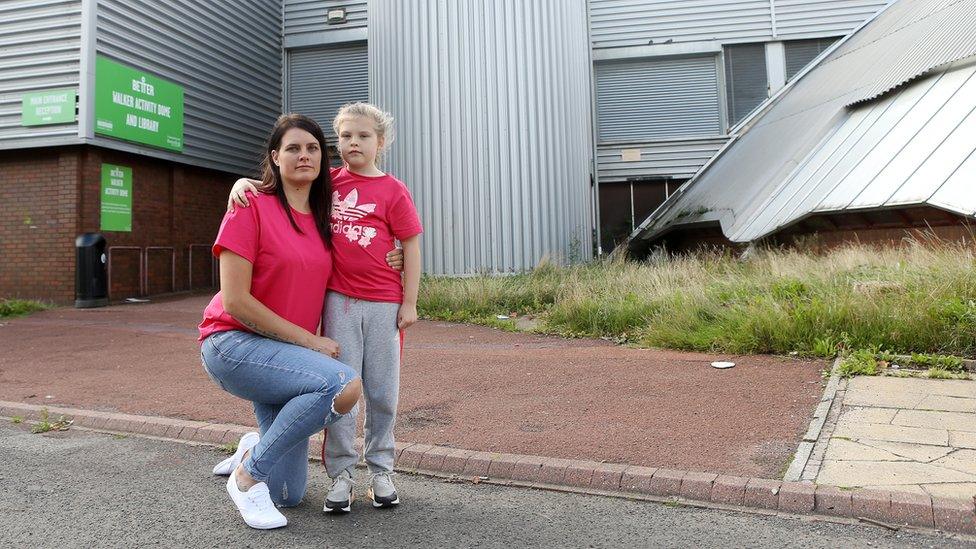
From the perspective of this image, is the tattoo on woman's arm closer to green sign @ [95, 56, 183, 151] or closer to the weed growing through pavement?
the weed growing through pavement

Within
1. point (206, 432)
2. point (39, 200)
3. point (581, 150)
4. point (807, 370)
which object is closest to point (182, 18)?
point (39, 200)

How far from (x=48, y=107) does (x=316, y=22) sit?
7.69m

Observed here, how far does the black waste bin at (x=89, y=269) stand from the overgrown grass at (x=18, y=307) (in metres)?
0.70

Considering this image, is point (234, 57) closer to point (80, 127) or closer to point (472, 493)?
point (80, 127)

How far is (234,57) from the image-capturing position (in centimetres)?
1742

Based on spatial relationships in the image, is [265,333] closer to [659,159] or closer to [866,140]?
[866,140]

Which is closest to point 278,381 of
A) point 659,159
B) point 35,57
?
point 35,57

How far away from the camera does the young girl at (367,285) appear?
3254 mm

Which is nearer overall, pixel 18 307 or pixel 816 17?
pixel 18 307

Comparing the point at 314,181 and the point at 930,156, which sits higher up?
the point at 930,156

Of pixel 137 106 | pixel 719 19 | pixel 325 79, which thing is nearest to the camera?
pixel 137 106

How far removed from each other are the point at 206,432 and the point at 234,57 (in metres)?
14.7

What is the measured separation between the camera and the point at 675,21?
19031mm

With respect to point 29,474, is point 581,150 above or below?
above
